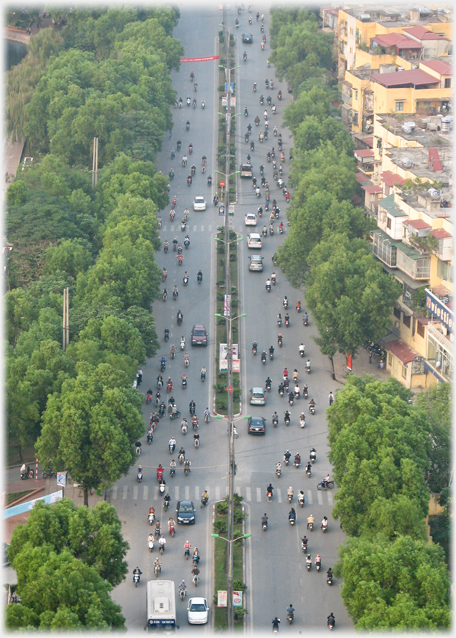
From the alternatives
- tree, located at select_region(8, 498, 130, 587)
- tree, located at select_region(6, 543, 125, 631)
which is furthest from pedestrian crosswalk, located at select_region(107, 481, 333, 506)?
tree, located at select_region(6, 543, 125, 631)

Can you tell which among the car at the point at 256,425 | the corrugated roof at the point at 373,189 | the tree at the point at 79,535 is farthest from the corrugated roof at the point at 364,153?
the tree at the point at 79,535

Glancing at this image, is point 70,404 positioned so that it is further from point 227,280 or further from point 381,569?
point 227,280

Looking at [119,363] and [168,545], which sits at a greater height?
[119,363]

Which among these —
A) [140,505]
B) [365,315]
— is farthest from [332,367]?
[140,505]

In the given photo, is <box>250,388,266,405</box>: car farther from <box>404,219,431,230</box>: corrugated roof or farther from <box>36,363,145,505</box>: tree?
<box>404,219,431,230</box>: corrugated roof

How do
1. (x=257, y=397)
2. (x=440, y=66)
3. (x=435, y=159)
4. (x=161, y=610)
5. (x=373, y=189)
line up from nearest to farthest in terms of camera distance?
1. (x=161, y=610)
2. (x=257, y=397)
3. (x=435, y=159)
4. (x=373, y=189)
5. (x=440, y=66)

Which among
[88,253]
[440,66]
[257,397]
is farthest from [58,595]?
[440,66]

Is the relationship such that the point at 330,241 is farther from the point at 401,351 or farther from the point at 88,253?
the point at 88,253
